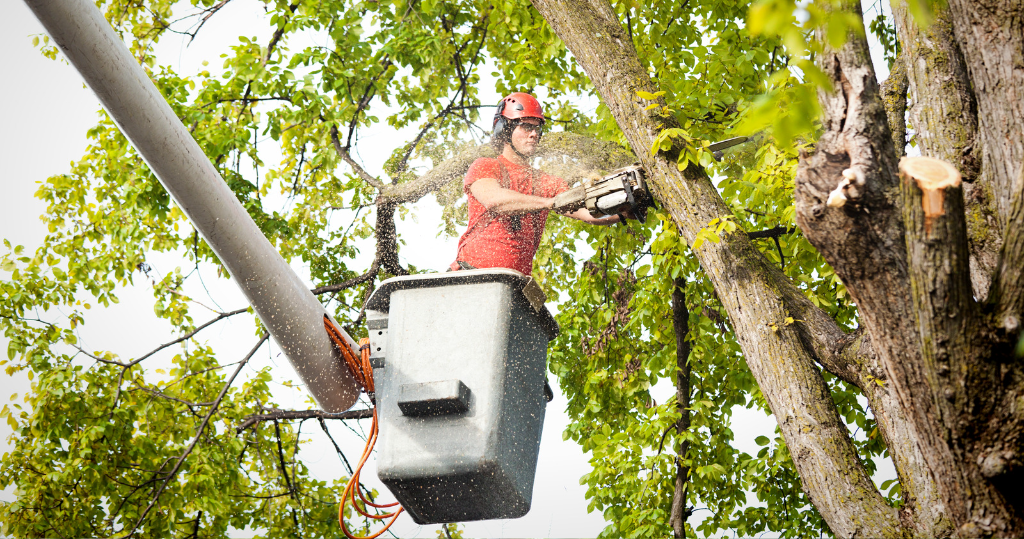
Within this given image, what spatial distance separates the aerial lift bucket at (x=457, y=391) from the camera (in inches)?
116

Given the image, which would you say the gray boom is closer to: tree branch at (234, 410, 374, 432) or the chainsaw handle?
the chainsaw handle

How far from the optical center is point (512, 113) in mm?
3871

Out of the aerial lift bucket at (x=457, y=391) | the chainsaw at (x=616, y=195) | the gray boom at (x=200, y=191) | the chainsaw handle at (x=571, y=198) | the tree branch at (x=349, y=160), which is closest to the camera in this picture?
the gray boom at (x=200, y=191)

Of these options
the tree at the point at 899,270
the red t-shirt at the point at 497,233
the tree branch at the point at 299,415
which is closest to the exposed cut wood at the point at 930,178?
the tree at the point at 899,270

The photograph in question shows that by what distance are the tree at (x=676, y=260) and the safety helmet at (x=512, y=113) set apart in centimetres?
47

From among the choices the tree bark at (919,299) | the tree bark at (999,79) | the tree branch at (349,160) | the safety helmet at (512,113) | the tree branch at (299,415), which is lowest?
the tree bark at (919,299)

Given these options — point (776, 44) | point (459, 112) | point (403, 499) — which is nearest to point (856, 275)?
point (403, 499)

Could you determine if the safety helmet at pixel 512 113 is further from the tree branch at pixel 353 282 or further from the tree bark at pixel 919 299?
the tree branch at pixel 353 282

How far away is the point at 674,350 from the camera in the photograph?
6.00 metres

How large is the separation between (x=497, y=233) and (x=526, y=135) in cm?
60

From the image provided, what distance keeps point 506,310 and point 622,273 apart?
3.40m

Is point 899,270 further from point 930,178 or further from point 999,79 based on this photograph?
point 999,79

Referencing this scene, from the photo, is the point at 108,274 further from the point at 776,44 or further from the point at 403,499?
the point at 776,44

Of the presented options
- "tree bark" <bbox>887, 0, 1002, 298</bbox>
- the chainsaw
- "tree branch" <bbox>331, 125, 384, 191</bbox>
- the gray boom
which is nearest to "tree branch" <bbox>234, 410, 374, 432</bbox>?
"tree branch" <bbox>331, 125, 384, 191</bbox>
